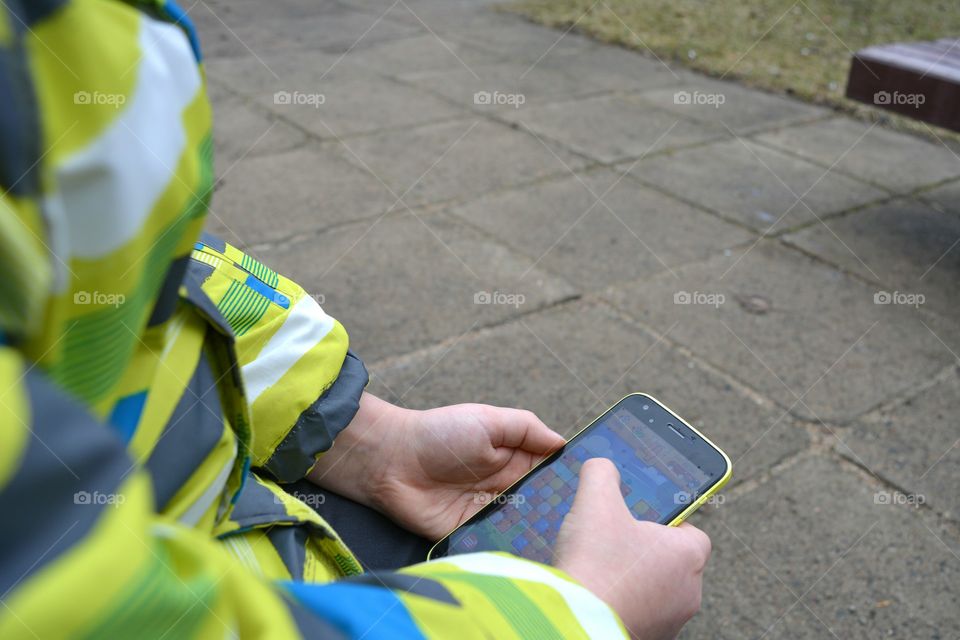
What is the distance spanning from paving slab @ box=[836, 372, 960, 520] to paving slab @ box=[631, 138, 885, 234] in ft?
3.76

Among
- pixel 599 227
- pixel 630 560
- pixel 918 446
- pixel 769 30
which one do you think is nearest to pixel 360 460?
pixel 630 560

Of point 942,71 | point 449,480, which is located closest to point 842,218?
point 942,71

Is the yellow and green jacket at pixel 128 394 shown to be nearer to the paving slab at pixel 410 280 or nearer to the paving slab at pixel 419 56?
the paving slab at pixel 410 280

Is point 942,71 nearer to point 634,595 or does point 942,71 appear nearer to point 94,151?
point 634,595

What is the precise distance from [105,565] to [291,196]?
3.21 meters

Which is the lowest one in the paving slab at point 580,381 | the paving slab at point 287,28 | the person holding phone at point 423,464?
the paving slab at point 287,28

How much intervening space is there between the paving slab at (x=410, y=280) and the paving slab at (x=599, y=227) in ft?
0.38

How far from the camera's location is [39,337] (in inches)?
22.5

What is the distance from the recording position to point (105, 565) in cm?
52

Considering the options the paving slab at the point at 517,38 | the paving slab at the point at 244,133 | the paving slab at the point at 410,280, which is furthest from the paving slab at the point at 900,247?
the paving slab at the point at 517,38

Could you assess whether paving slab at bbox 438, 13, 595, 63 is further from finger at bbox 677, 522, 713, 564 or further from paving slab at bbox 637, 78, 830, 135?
finger at bbox 677, 522, 713, 564

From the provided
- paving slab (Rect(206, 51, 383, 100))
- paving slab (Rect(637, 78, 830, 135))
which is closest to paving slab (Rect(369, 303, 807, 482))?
paving slab (Rect(637, 78, 830, 135))

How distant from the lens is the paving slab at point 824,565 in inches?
75.3

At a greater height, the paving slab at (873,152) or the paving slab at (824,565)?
the paving slab at (824,565)
